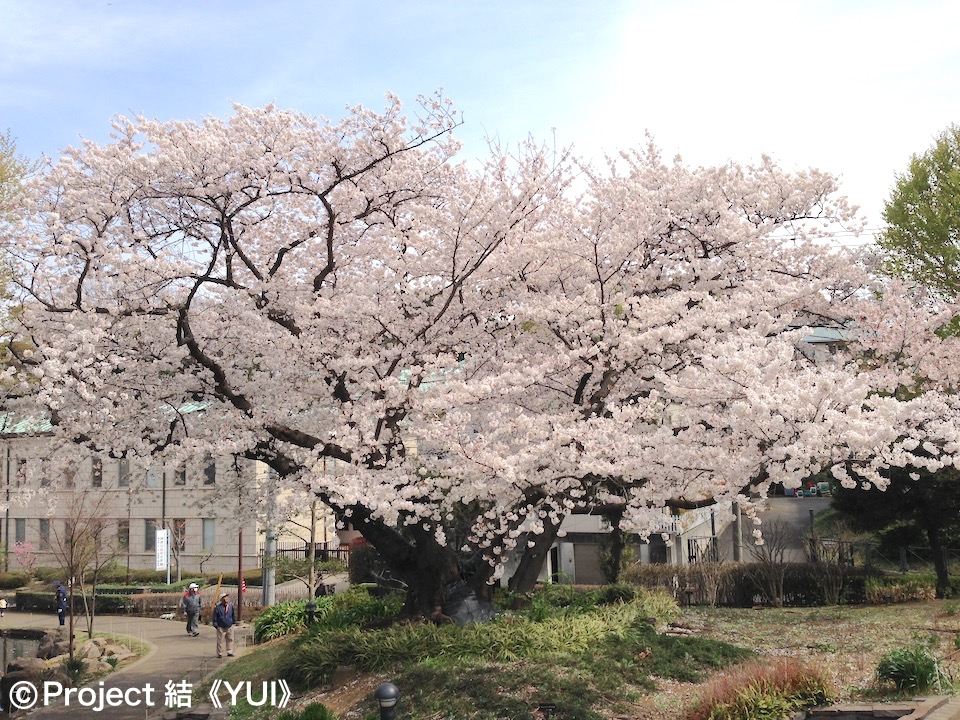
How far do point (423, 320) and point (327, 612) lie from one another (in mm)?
9242

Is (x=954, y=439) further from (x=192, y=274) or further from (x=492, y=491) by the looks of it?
(x=192, y=274)

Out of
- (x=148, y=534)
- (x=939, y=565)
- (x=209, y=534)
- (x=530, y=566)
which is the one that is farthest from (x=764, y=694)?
(x=148, y=534)

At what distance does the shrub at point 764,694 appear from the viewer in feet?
32.4

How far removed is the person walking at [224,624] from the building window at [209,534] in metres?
24.5

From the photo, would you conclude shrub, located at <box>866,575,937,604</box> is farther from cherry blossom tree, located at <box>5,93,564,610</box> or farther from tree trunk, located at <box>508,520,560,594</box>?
cherry blossom tree, located at <box>5,93,564,610</box>

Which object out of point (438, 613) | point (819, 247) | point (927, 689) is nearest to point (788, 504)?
point (819, 247)

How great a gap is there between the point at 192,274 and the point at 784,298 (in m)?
9.25

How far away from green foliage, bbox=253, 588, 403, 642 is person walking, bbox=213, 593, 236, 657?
156 cm

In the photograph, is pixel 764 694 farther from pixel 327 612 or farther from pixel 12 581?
pixel 12 581

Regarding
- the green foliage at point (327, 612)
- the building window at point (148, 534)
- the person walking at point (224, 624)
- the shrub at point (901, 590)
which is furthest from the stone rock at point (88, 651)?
the building window at point (148, 534)

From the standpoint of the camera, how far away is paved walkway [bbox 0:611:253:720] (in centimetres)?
1532

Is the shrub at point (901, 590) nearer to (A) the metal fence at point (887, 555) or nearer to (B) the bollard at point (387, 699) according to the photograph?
(A) the metal fence at point (887, 555)

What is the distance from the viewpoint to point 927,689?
998cm

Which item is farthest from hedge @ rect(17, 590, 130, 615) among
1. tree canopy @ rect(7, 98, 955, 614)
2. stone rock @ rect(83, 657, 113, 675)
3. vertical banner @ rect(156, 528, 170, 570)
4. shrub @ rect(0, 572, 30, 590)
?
tree canopy @ rect(7, 98, 955, 614)
